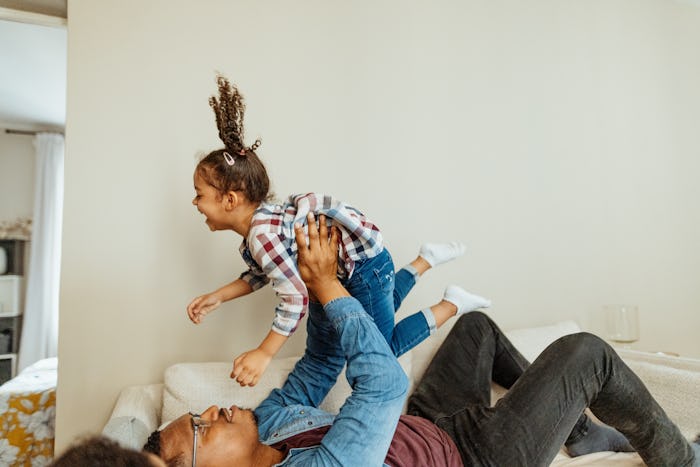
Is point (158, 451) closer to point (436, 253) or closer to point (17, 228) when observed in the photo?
point (436, 253)

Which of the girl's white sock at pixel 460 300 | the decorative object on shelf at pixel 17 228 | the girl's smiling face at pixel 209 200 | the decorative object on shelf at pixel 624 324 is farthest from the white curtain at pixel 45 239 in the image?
the decorative object on shelf at pixel 624 324

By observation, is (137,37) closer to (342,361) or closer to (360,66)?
(360,66)

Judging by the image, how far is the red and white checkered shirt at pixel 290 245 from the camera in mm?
1229

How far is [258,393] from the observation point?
147 cm

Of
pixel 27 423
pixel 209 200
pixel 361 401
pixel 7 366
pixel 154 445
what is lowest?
pixel 27 423

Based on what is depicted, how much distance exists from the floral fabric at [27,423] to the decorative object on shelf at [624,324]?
2422 millimetres

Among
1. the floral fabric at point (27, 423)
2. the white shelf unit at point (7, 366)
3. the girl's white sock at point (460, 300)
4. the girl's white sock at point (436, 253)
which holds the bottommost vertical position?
the floral fabric at point (27, 423)

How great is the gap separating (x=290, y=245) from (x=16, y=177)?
1636 mm

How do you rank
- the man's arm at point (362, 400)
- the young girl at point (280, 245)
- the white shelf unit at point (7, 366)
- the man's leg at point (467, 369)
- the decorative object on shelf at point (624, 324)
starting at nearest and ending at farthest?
the man's arm at point (362, 400) → the young girl at point (280, 245) → the man's leg at point (467, 369) → the white shelf unit at point (7, 366) → the decorative object on shelf at point (624, 324)

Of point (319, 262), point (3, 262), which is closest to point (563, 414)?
point (319, 262)

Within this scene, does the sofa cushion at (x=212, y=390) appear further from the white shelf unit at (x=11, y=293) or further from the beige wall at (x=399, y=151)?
the white shelf unit at (x=11, y=293)

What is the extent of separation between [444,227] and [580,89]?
113 cm

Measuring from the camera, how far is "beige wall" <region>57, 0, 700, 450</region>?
5.38 ft

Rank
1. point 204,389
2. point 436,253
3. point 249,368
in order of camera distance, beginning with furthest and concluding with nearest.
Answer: point 436,253 → point 204,389 → point 249,368
